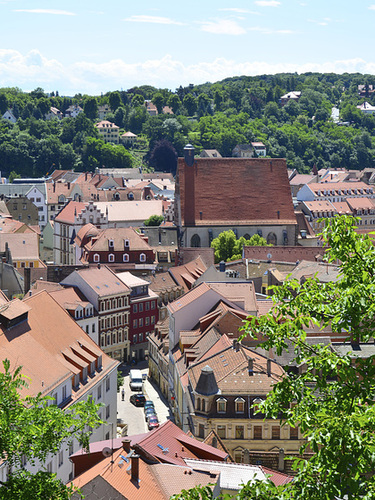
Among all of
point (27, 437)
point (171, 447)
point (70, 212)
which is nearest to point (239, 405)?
point (171, 447)

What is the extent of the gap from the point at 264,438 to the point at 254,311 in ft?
53.7

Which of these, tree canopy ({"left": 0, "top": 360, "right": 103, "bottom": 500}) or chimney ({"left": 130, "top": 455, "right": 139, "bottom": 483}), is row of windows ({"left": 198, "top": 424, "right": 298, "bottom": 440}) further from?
tree canopy ({"left": 0, "top": 360, "right": 103, "bottom": 500})

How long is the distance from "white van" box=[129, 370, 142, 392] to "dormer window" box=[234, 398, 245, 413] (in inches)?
853

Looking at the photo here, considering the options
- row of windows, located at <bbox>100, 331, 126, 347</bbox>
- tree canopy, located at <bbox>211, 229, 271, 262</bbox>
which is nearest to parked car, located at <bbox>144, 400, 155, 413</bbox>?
row of windows, located at <bbox>100, 331, 126, 347</bbox>

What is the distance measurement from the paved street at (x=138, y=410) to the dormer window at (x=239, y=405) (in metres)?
12.0

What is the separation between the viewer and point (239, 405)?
145 ft

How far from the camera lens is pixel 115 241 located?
297ft

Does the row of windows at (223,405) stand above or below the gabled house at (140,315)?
above

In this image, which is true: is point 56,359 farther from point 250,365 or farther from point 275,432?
point 275,432

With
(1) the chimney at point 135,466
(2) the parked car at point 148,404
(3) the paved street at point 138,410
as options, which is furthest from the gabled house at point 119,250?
(1) the chimney at point 135,466

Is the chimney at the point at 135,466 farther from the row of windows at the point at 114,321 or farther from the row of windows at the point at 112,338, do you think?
the row of windows at the point at 112,338

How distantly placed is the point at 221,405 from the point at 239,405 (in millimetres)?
910

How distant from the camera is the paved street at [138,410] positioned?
5609 centimetres

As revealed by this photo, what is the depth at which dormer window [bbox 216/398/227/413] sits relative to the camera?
44.3 m
